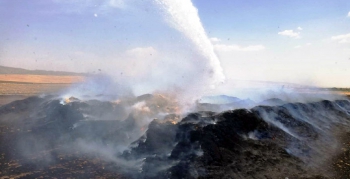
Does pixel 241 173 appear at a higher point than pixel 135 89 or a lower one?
lower

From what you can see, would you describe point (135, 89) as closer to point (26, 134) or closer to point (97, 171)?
point (26, 134)

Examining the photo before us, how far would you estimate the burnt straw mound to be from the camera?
1788cm

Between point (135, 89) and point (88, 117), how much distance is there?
15886 millimetres

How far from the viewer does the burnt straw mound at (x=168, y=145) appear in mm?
17875

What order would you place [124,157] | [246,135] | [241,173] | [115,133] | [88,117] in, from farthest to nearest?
[88,117]
[115,133]
[246,135]
[124,157]
[241,173]

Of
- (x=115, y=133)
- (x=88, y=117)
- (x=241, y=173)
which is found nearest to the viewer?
(x=241, y=173)

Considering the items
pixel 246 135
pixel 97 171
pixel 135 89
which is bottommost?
pixel 97 171

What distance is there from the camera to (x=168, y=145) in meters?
21.4

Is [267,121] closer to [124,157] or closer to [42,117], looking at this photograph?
[124,157]

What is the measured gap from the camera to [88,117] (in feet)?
102

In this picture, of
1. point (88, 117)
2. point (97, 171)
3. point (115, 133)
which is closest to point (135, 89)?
point (88, 117)

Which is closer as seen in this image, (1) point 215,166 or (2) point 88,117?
(1) point 215,166

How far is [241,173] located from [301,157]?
25.7ft

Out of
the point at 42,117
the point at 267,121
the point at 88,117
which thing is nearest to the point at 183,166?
the point at 267,121
